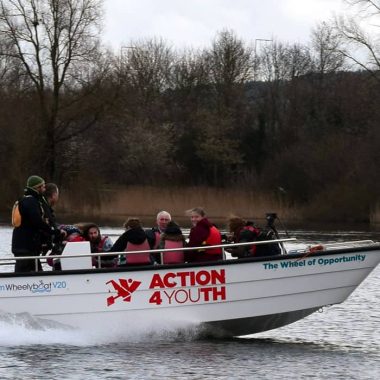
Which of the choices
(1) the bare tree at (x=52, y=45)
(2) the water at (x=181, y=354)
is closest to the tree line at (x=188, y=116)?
(1) the bare tree at (x=52, y=45)

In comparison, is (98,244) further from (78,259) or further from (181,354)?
(181,354)

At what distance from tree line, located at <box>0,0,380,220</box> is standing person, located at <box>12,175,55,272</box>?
31330 mm

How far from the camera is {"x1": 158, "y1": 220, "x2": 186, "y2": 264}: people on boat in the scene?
46.3 ft

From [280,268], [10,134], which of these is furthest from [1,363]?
[10,134]

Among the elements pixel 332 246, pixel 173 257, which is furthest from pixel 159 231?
pixel 332 246

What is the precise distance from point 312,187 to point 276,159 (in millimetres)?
5589

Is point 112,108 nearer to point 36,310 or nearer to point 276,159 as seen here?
point 276,159

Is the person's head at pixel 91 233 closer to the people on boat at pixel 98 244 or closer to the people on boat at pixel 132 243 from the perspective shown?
the people on boat at pixel 98 244

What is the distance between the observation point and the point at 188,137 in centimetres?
6744

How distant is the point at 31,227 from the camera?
14.3 m

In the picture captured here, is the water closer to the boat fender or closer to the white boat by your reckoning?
the white boat

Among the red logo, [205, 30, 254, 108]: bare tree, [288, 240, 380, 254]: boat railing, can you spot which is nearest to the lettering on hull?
the red logo

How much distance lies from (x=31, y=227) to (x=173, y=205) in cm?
2631

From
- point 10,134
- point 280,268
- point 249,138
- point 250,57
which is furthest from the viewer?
point 250,57
